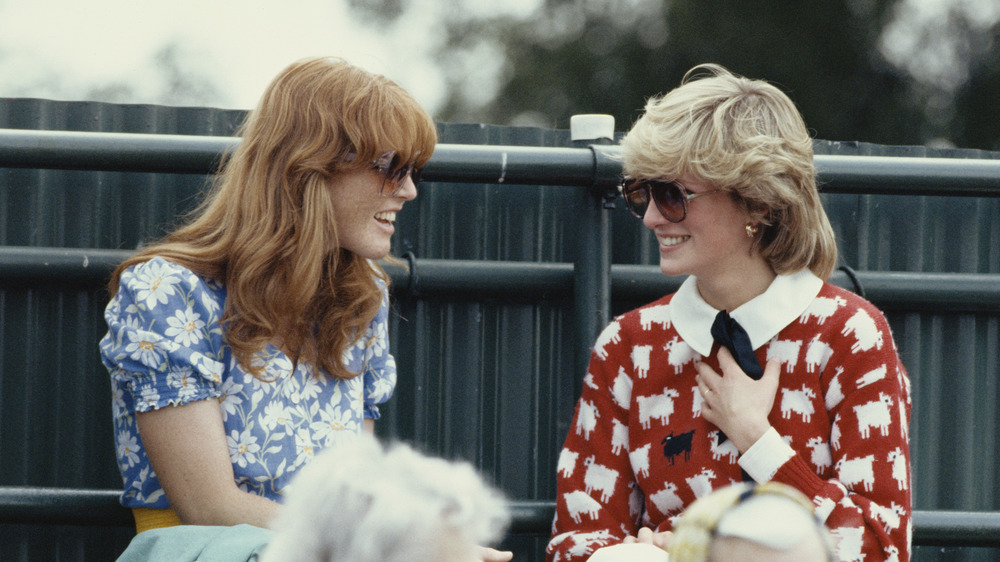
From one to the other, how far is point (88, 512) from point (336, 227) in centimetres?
97

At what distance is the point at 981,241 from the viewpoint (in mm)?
3076

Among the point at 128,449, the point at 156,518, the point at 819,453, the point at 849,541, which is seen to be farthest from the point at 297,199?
the point at 849,541

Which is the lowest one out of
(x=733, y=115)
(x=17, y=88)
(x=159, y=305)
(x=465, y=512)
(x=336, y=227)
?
(x=465, y=512)

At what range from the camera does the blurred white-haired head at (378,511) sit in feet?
3.69

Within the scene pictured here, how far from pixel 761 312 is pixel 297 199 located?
1.10 m

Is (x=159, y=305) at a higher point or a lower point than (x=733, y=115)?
lower

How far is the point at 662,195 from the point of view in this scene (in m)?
2.44

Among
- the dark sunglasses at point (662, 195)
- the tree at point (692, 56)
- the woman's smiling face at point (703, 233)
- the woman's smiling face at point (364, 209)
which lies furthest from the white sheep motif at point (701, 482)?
the tree at point (692, 56)

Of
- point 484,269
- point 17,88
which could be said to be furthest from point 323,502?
point 17,88

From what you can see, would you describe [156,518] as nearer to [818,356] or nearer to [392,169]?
[392,169]

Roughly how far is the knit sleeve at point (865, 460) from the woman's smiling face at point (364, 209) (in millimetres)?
1047

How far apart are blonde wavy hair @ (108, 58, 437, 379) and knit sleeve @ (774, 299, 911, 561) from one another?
1.06 m

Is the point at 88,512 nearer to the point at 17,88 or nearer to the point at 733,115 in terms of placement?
the point at 733,115

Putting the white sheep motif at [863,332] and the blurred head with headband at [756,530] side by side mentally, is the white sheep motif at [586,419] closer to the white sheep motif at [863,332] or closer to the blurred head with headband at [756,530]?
the white sheep motif at [863,332]
